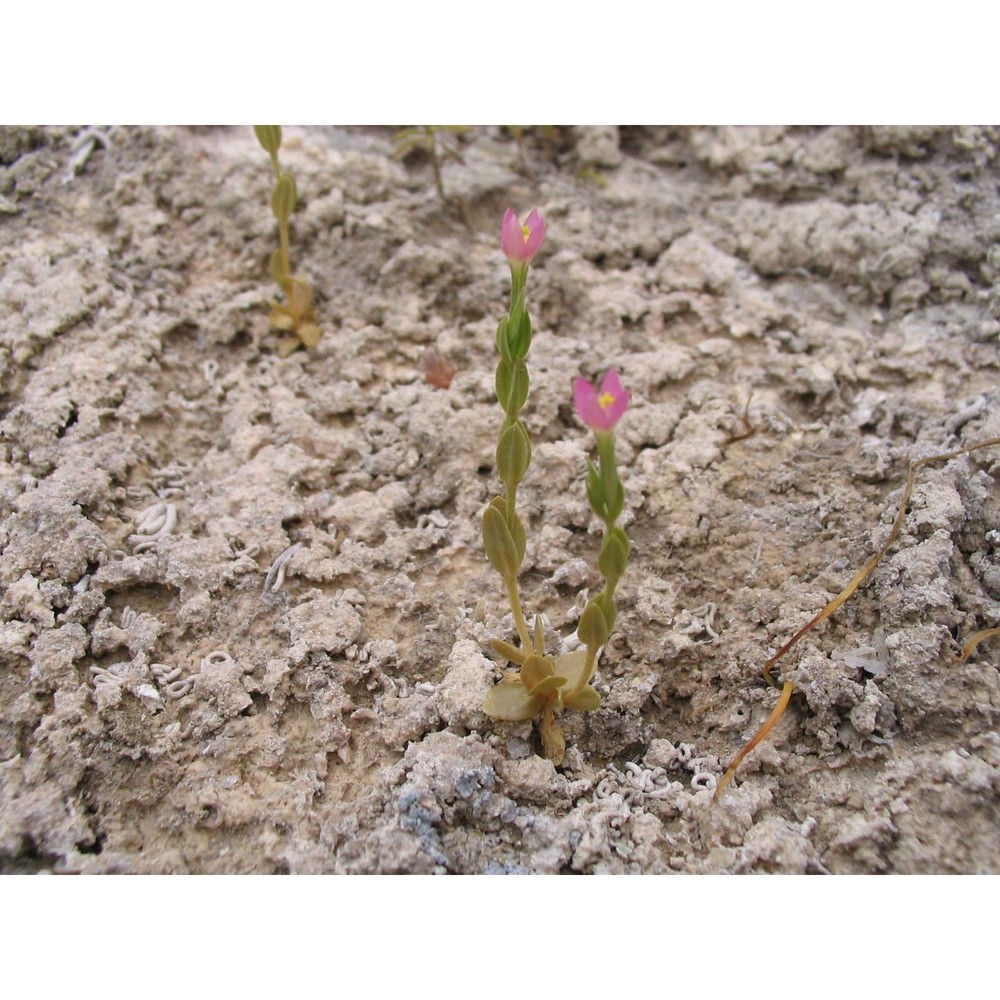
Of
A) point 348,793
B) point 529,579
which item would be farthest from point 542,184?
point 348,793

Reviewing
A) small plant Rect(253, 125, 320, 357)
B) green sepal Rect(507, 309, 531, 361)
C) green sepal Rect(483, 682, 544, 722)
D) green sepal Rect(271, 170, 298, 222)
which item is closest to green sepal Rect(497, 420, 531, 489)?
green sepal Rect(507, 309, 531, 361)

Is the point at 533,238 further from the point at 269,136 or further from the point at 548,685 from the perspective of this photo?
the point at 269,136

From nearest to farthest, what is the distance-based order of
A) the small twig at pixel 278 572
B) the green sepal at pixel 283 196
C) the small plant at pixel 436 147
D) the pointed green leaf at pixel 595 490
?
the pointed green leaf at pixel 595 490, the small twig at pixel 278 572, the green sepal at pixel 283 196, the small plant at pixel 436 147

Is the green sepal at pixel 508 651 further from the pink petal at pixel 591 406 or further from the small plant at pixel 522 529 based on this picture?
the pink petal at pixel 591 406

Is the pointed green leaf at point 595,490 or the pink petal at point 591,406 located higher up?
the pink petal at point 591,406

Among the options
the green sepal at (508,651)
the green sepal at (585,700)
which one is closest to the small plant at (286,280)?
the green sepal at (508,651)

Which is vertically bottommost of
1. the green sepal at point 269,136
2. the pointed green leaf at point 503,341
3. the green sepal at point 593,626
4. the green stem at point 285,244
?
the green sepal at point 593,626

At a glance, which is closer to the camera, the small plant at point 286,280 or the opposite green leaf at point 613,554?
the opposite green leaf at point 613,554

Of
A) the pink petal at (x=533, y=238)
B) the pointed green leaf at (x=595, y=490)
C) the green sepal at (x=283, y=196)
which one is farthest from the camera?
the green sepal at (x=283, y=196)
